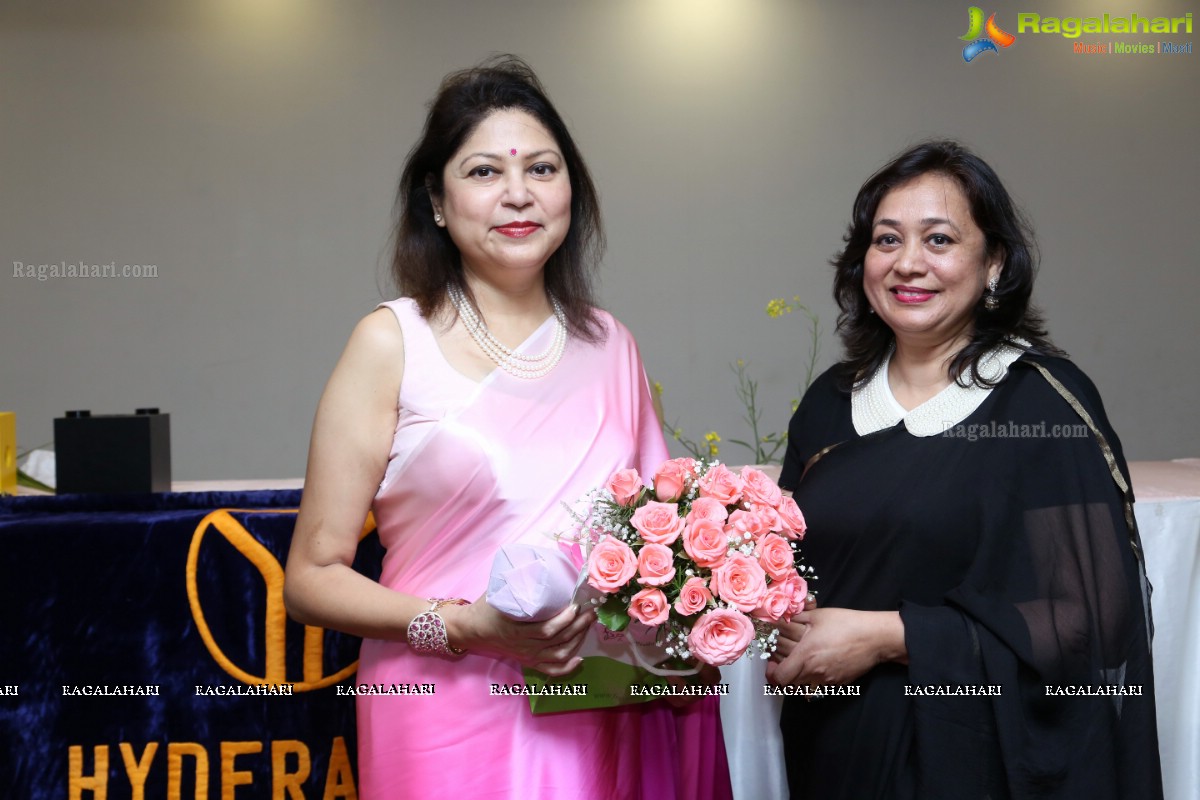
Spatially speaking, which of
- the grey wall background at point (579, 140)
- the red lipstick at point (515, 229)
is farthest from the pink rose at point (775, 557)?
the grey wall background at point (579, 140)

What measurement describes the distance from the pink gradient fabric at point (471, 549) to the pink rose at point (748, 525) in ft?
0.92

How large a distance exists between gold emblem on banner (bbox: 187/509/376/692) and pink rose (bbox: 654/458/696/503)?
0.70m

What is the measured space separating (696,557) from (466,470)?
0.40m

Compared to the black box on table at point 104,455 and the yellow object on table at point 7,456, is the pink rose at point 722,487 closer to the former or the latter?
the black box on table at point 104,455

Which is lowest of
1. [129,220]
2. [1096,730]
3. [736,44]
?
[1096,730]

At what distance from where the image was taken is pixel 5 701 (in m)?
1.88

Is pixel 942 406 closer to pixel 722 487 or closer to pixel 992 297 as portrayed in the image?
pixel 992 297

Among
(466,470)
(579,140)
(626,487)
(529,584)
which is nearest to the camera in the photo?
(529,584)

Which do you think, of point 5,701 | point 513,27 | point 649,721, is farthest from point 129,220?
point 649,721

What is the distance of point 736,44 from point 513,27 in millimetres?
1015

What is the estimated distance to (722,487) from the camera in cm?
146

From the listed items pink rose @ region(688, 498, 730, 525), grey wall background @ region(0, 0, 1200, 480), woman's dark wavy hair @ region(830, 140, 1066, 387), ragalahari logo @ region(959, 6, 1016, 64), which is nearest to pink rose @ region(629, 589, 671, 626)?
pink rose @ region(688, 498, 730, 525)

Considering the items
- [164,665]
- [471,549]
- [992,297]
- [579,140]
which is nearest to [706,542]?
[471,549]

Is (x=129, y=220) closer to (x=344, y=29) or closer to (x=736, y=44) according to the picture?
(x=344, y=29)
